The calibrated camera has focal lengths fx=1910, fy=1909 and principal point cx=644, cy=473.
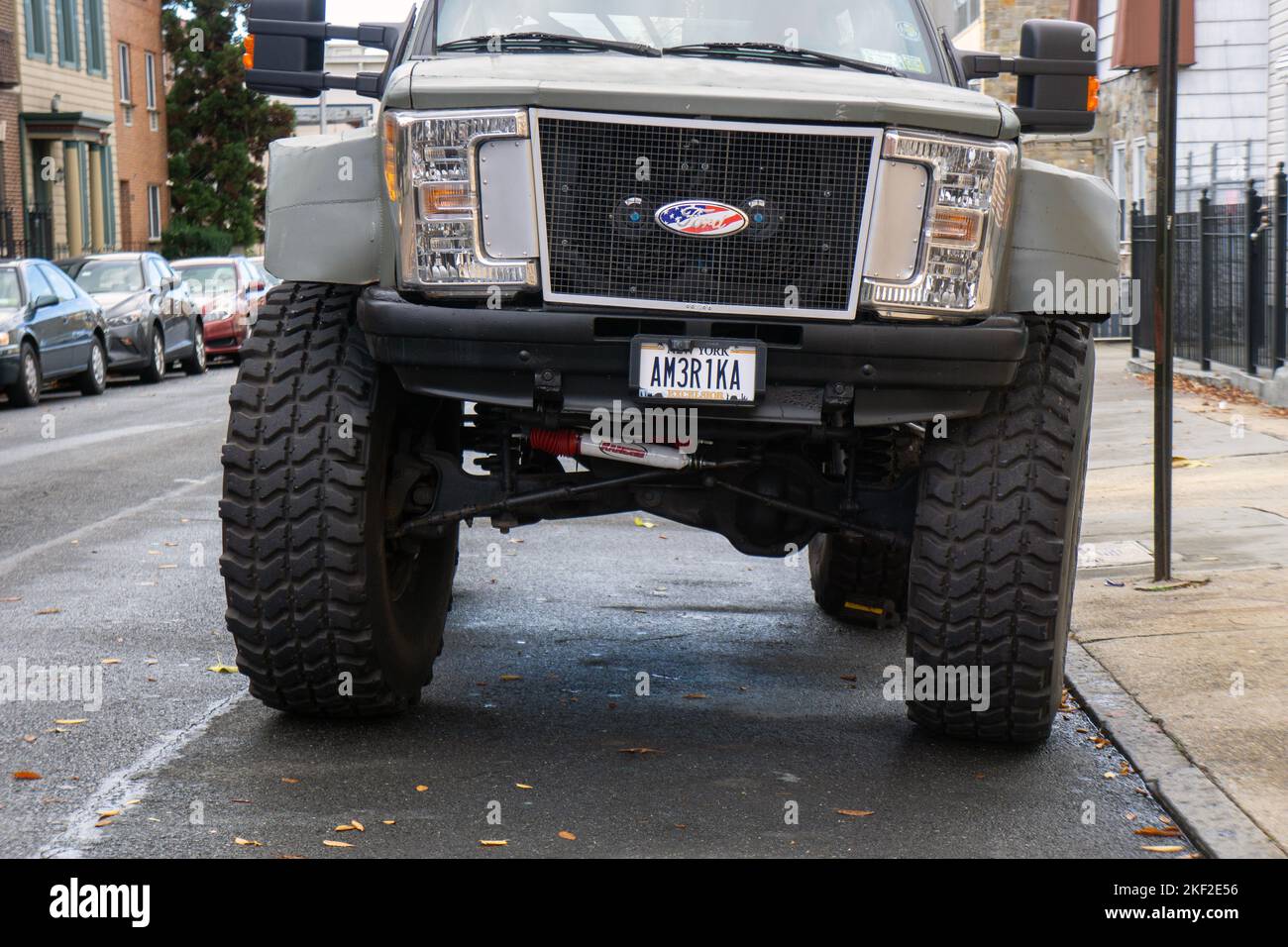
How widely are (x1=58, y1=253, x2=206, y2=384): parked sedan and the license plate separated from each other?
1966 cm

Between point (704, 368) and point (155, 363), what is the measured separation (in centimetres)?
2096

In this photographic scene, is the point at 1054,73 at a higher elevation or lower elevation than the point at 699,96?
higher

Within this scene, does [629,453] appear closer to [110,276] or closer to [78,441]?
[78,441]

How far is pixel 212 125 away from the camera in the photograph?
5194 centimetres

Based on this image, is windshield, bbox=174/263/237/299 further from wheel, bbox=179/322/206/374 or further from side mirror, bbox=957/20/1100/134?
side mirror, bbox=957/20/1100/134

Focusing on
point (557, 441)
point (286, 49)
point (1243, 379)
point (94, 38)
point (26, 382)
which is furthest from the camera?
point (94, 38)

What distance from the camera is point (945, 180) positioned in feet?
17.3

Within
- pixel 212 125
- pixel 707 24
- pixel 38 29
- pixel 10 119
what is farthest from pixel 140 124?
pixel 707 24

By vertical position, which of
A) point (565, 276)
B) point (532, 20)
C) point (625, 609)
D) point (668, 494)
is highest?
point (532, 20)

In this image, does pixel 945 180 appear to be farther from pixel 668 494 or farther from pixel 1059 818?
pixel 1059 818

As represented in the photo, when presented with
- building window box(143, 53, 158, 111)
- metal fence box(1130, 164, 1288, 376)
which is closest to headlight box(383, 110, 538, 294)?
metal fence box(1130, 164, 1288, 376)

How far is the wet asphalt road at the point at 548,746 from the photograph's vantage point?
4898 millimetres
